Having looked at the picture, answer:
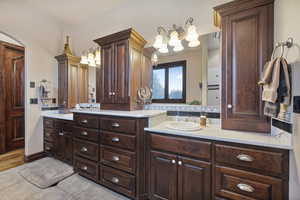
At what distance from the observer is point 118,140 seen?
1.76 metres

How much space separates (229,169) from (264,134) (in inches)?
18.5

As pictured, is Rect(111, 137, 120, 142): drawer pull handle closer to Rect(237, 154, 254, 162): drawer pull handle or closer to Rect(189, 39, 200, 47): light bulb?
Rect(237, 154, 254, 162): drawer pull handle

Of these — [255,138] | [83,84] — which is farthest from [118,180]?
[83,84]

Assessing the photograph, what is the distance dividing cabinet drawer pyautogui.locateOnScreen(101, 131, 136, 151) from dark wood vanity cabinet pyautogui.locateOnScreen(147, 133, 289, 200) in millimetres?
207

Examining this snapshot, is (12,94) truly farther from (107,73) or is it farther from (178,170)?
(178,170)

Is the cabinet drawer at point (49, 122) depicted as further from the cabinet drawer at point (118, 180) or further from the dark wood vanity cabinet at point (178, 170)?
the dark wood vanity cabinet at point (178, 170)

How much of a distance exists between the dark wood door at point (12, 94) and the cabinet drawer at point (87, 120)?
2.46m

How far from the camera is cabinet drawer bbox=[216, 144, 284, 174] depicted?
1.07 meters

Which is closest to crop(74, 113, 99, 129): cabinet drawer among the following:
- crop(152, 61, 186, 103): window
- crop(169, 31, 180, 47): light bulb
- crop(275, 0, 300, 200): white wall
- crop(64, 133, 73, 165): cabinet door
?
crop(64, 133, 73, 165): cabinet door

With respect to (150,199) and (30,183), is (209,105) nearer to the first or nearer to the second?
(150,199)

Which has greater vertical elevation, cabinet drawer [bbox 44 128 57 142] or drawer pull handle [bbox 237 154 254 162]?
drawer pull handle [bbox 237 154 254 162]

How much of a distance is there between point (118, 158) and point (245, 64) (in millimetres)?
1702

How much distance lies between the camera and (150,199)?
5.36 ft

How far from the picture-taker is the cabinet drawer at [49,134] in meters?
2.79
